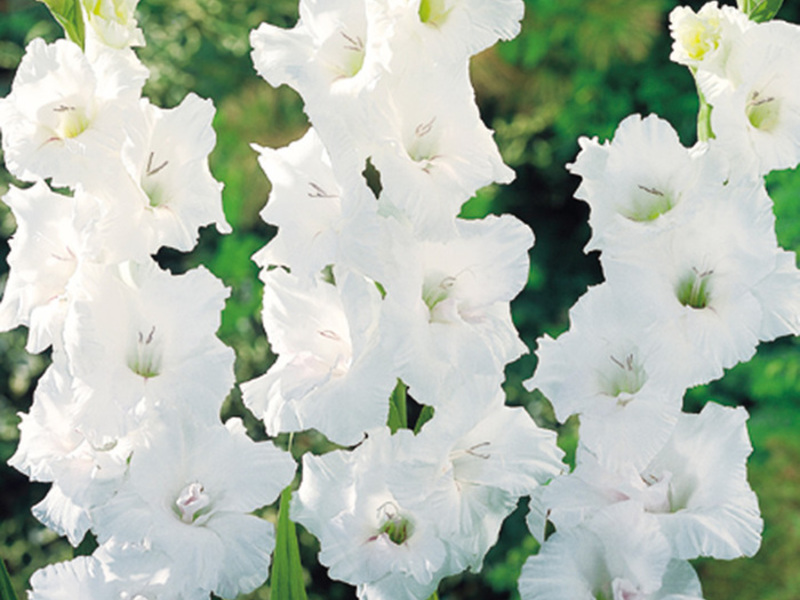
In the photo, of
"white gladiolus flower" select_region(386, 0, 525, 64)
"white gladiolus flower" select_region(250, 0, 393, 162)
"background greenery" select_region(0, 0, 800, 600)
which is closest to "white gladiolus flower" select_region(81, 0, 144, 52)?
"white gladiolus flower" select_region(250, 0, 393, 162)

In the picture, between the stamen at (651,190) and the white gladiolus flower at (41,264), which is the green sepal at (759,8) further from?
the white gladiolus flower at (41,264)

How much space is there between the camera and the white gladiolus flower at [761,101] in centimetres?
79

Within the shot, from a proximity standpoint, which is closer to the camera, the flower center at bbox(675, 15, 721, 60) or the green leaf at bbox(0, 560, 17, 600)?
the flower center at bbox(675, 15, 721, 60)

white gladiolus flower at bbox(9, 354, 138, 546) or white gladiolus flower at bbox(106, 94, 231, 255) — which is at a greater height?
white gladiolus flower at bbox(106, 94, 231, 255)

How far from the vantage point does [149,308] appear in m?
0.82

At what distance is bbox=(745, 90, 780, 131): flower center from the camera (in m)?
0.83

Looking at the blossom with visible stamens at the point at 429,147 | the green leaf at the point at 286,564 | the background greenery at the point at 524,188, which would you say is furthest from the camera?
the background greenery at the point at 524,188

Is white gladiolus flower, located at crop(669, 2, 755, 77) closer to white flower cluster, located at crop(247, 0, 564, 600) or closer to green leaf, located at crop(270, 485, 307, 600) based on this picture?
white flower cluster, located at crop(247, 0, 564, 600)

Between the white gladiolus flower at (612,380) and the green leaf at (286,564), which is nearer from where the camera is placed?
the white gladiolus flower at (612,380)

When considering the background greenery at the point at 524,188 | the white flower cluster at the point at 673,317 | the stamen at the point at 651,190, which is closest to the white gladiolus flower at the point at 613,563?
the white flower cluster at the point at 673,317

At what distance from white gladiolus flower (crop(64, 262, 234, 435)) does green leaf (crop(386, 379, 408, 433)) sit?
116 mm

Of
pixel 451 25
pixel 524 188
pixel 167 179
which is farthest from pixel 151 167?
pixel 524 188

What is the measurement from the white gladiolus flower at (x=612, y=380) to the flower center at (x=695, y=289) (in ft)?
0.16

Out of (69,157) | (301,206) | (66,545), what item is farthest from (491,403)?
(66,545)
